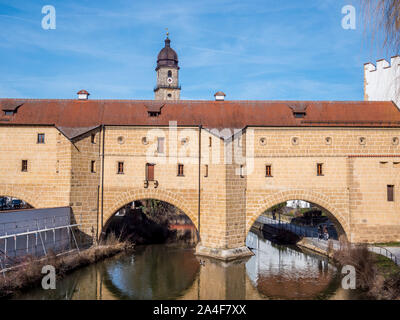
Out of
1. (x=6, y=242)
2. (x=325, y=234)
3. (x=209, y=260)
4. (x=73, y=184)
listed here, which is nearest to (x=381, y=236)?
(x=325, y=234)

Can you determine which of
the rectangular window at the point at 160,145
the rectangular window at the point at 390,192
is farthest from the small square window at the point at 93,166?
the rectangular window at the point at 390,192

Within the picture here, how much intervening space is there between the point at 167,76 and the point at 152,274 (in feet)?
125

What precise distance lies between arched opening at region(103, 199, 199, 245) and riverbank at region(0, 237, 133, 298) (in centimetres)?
249

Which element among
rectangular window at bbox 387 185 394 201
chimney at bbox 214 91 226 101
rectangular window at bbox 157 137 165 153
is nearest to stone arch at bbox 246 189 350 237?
rectangular window at bbox 387 185 394 201

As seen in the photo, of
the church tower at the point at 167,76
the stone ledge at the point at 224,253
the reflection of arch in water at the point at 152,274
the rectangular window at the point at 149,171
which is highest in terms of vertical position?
the church tower at the point at 167,76

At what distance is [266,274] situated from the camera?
1956 cm

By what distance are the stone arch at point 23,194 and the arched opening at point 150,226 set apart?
15.5 ft

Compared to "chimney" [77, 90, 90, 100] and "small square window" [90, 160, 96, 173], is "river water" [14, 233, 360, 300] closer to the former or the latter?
"small square window" [90, 160, 96, 173]

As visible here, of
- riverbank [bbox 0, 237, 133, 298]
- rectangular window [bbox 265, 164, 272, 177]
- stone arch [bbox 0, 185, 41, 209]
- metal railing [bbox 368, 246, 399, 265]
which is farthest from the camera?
rectangular window [bbox 265, 164, 272, 177]

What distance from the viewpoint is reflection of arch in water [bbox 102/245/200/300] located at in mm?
16906

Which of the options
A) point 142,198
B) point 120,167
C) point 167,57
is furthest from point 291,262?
point 167,57

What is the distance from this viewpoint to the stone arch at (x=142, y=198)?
2294 centimetres

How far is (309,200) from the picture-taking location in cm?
2288

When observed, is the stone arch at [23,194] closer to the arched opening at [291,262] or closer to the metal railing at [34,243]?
the metal railing at [34,243]
